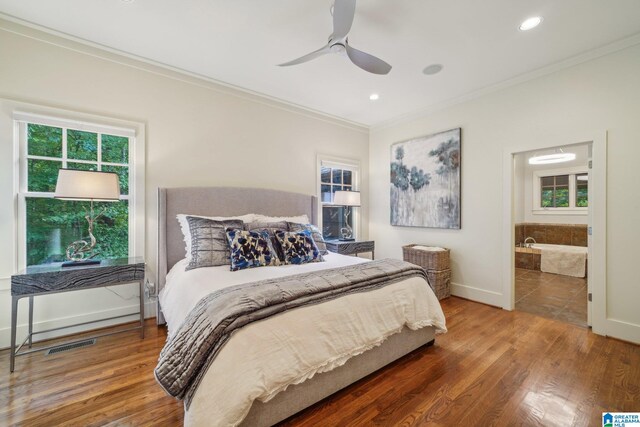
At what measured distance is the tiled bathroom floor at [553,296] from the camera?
3.09 metres

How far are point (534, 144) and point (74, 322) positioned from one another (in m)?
5.24

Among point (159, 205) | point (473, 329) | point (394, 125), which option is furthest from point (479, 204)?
point (159, 205)

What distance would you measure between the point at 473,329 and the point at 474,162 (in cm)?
215

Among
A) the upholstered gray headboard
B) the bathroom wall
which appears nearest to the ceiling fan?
the upholstered gray headboard

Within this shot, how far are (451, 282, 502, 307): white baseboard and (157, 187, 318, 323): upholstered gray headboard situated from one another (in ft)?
8.18

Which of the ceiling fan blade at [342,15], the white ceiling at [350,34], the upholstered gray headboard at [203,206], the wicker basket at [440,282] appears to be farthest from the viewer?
the wicker basket at [440,282]

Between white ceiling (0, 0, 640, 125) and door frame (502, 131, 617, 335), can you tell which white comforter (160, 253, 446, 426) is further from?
white ceiling (0, 0, 640, 125)

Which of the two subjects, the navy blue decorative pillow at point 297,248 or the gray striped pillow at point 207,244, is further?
the navy blue decorative pillow at point 297,248

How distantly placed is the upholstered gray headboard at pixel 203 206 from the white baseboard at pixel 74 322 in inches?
13.4

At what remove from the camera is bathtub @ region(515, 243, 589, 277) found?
4.73 meters

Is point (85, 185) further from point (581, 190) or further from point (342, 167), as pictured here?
point (581, 190)

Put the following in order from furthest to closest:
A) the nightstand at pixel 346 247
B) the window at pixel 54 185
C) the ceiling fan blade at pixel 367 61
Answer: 1. the nightstand at pixel 346 247
2. the window at pixel 54 185
3. the ceiling fan blade at pixel 367 61

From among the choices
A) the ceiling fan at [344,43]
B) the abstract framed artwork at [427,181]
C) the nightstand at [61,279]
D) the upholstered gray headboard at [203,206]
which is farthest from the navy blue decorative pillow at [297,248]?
the abstract framed artwork at [427,181]

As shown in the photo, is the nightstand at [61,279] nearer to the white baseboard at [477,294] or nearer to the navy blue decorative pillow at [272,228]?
the navy blue decorative pillow at [272,228]
